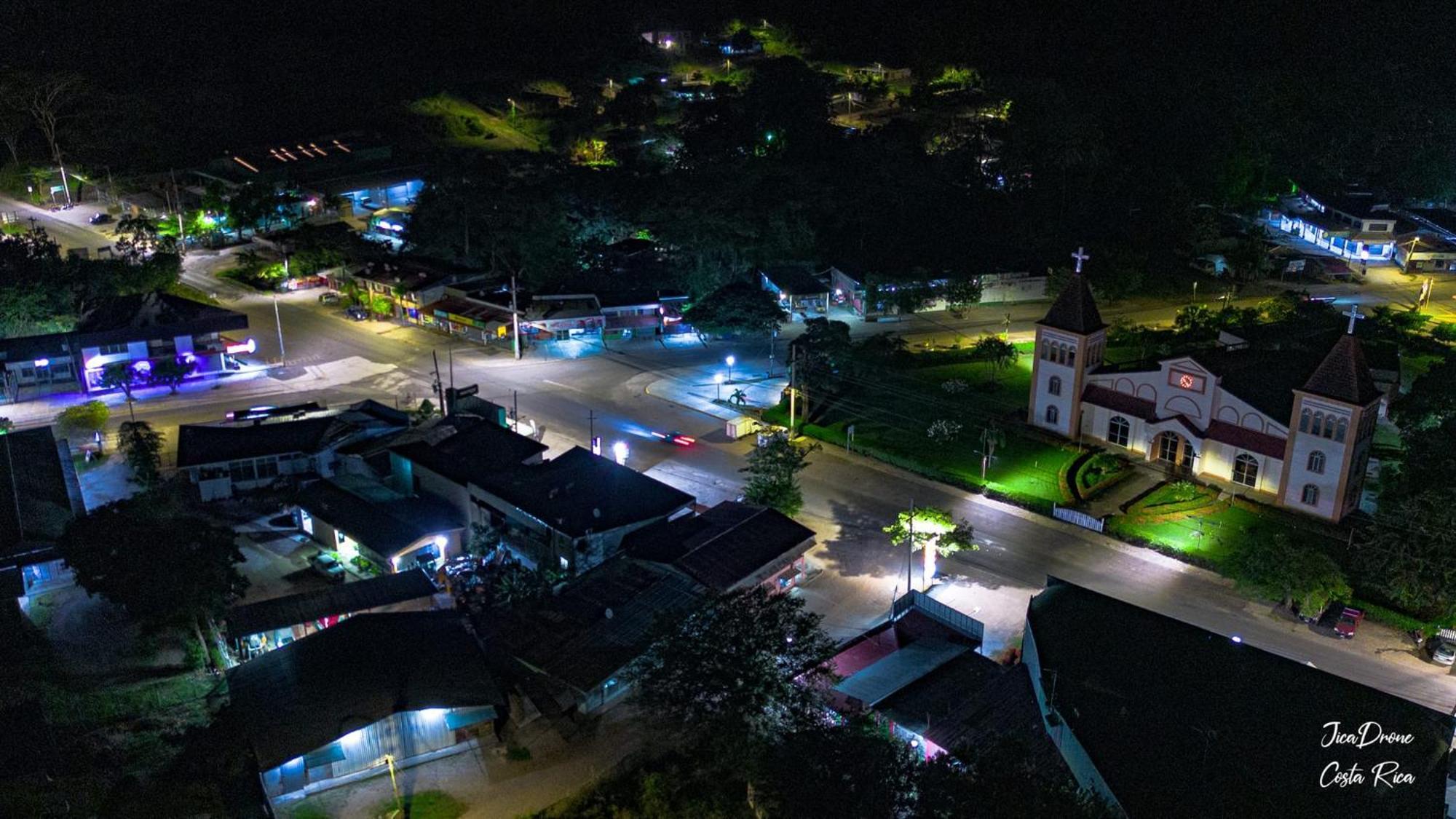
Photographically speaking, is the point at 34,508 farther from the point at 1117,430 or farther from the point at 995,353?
the point at 995,353

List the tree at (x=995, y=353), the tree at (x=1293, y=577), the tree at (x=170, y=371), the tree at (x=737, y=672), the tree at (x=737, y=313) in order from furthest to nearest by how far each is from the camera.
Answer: the tree at (x=737, y=313) < the tree at (x=995, y=353) < the tree at (x=170, y=371) < the tree at (x=1293, y=577) < the tree at (x=737, y=672)

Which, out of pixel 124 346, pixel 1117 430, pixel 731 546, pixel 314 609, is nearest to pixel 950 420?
pixel 1117 430

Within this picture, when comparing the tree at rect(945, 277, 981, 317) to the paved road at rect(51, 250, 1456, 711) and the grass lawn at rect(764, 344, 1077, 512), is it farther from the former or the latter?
the grass lawn at rect(764, 344, 1077, 512)

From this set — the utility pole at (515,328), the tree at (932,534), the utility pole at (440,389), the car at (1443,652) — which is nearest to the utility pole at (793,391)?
the tree at (932,534)

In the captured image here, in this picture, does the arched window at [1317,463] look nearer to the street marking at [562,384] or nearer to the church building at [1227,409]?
the church building at [1227,409]

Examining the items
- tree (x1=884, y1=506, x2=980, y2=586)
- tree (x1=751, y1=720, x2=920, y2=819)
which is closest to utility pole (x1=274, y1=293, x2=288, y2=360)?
tree (x1=884, y1=506, x2=980, y2=586)

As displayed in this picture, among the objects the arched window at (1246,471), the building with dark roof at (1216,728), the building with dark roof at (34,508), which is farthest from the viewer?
the arched window at (1246,471)
